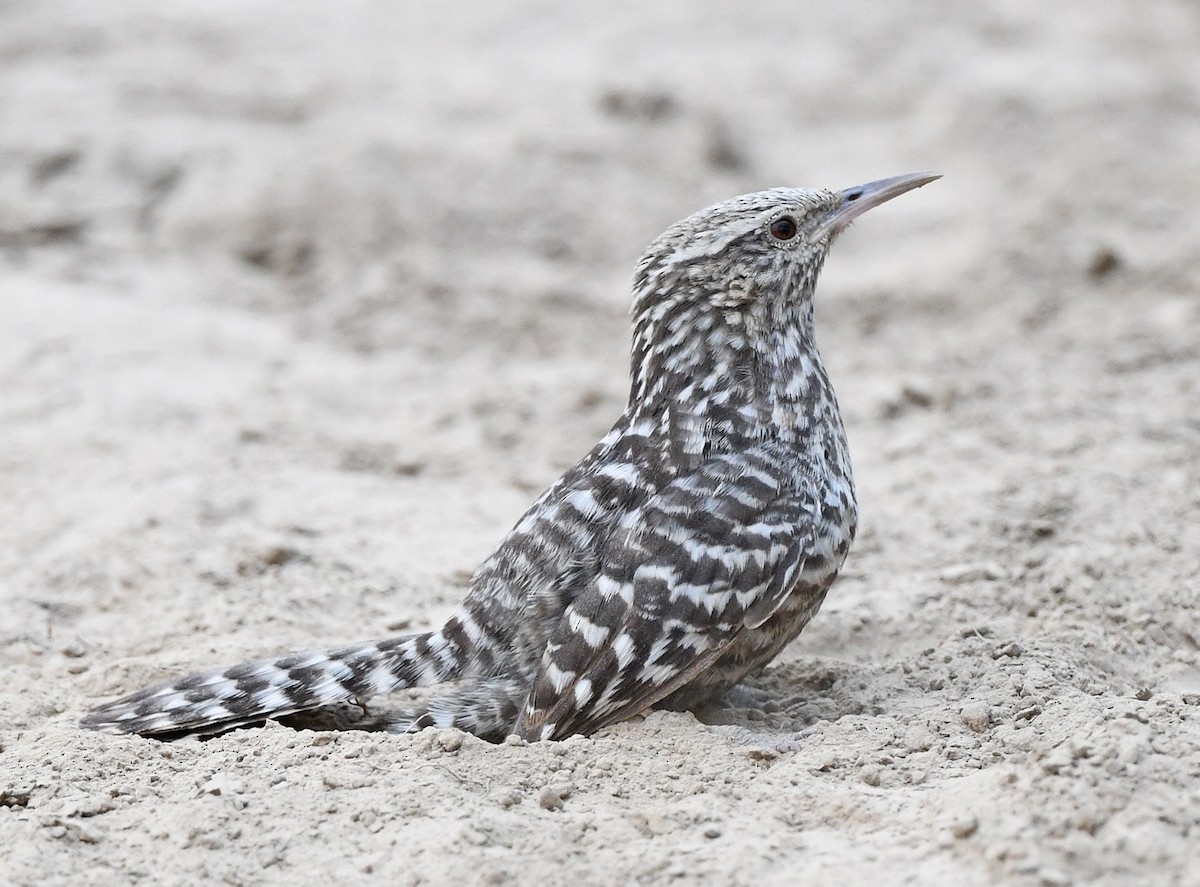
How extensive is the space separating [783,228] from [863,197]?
0.35m

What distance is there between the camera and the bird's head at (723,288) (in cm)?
427

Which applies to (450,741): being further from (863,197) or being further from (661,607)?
(863,197)

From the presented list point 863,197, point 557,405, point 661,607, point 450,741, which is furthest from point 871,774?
point 557,405

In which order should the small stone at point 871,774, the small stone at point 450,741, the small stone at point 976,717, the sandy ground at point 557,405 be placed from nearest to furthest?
the sandy ground at point 557,405
the small stone at point 871,774
the small stone at point 450,741
the small stone at point 976,717

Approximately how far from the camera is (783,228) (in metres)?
4.36

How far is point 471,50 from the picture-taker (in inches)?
394

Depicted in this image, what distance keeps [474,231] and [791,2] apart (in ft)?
13.4

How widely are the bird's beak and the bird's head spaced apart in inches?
4.5

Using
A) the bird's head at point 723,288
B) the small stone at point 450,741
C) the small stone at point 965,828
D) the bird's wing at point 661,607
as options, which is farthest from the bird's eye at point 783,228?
the small stone at point 965,828

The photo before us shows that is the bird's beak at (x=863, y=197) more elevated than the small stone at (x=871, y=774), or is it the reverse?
the bird's beak at (x=863, y=197)

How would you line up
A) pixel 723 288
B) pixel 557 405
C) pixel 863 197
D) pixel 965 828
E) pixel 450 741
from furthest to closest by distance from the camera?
pixel 557 405
pixel 863 197
pixel 723 288
pixel 450 741
pixel 965 828

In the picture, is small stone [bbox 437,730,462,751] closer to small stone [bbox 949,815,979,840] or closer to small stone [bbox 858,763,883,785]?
small stone [bbox 858,763,883,785]

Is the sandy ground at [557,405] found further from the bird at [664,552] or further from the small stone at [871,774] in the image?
the bird at [664,552]

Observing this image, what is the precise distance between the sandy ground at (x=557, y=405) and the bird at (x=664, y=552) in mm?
197
